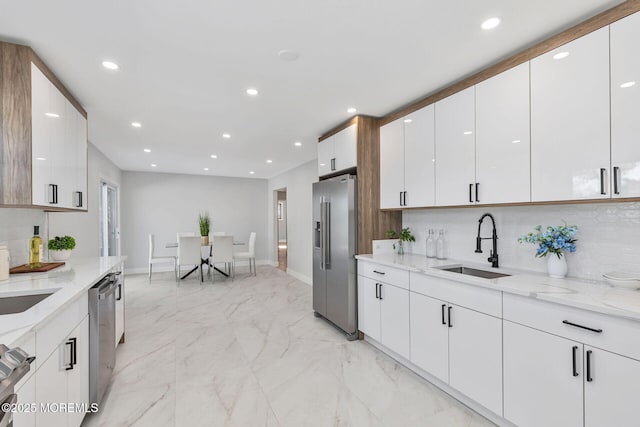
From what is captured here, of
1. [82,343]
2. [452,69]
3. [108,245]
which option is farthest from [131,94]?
[108,245]

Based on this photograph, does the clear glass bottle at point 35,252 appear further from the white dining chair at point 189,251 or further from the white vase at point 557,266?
the white vase at point 557,266

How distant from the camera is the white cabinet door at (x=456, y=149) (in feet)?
7.95

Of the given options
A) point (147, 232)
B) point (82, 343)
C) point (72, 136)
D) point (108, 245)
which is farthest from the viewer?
point (147, 232)

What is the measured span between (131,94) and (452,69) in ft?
Answer: 9.21

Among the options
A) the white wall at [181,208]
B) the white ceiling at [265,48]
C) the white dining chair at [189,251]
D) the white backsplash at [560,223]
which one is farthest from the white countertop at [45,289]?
the white wall at [181,208]

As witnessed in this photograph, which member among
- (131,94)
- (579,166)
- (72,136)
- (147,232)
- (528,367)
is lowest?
(528,367)

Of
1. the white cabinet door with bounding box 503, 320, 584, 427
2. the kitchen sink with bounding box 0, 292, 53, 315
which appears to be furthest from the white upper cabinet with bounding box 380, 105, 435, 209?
A: the kitchen sink with bounding box 0, 292, 53, 315

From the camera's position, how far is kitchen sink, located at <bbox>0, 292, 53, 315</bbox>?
1725 millimetres

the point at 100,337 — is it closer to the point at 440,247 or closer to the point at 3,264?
the point at 3,264

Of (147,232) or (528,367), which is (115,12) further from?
(147,232)

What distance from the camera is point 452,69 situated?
2377 millimetres

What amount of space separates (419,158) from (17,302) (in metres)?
3.11

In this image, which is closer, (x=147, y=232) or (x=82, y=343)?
(x=82, y=343)

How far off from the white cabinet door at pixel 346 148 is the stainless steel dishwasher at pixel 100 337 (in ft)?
8.20
